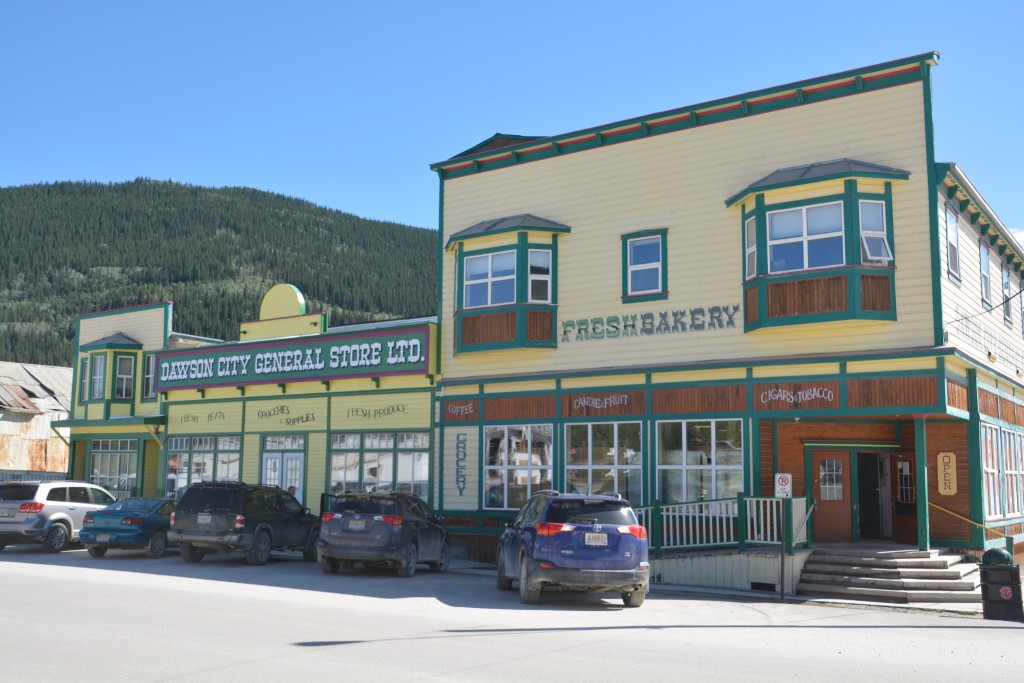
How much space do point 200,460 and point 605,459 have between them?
14.5 metres

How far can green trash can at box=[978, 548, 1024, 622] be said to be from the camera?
14.5 metres

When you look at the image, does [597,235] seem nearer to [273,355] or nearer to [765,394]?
[765,394]

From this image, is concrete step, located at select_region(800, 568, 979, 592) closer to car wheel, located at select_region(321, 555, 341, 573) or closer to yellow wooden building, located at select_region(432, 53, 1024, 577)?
yellow wooden building, located at select_region(432, 53, 1024, 577)

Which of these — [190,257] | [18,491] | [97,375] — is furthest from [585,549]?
[190,257]

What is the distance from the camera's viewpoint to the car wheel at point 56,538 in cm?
2344

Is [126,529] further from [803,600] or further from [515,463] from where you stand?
[803,600]

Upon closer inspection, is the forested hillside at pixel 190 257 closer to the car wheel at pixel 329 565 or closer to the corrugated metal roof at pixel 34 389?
the corrugated metal roof at pixel 34 389

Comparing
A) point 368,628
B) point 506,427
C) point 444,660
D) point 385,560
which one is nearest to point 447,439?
point 506,427

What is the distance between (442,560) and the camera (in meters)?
20.3

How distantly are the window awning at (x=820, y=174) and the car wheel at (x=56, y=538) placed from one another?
17419mm

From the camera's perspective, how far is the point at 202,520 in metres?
20.3

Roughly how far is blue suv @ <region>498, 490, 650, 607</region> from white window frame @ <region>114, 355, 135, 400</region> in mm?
23230

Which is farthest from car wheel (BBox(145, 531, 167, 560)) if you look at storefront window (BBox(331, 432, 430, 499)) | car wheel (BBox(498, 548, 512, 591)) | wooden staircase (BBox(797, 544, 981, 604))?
wooden staircase (BBox(797, 544, 981, 604))

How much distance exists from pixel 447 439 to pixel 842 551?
978 centimetres
